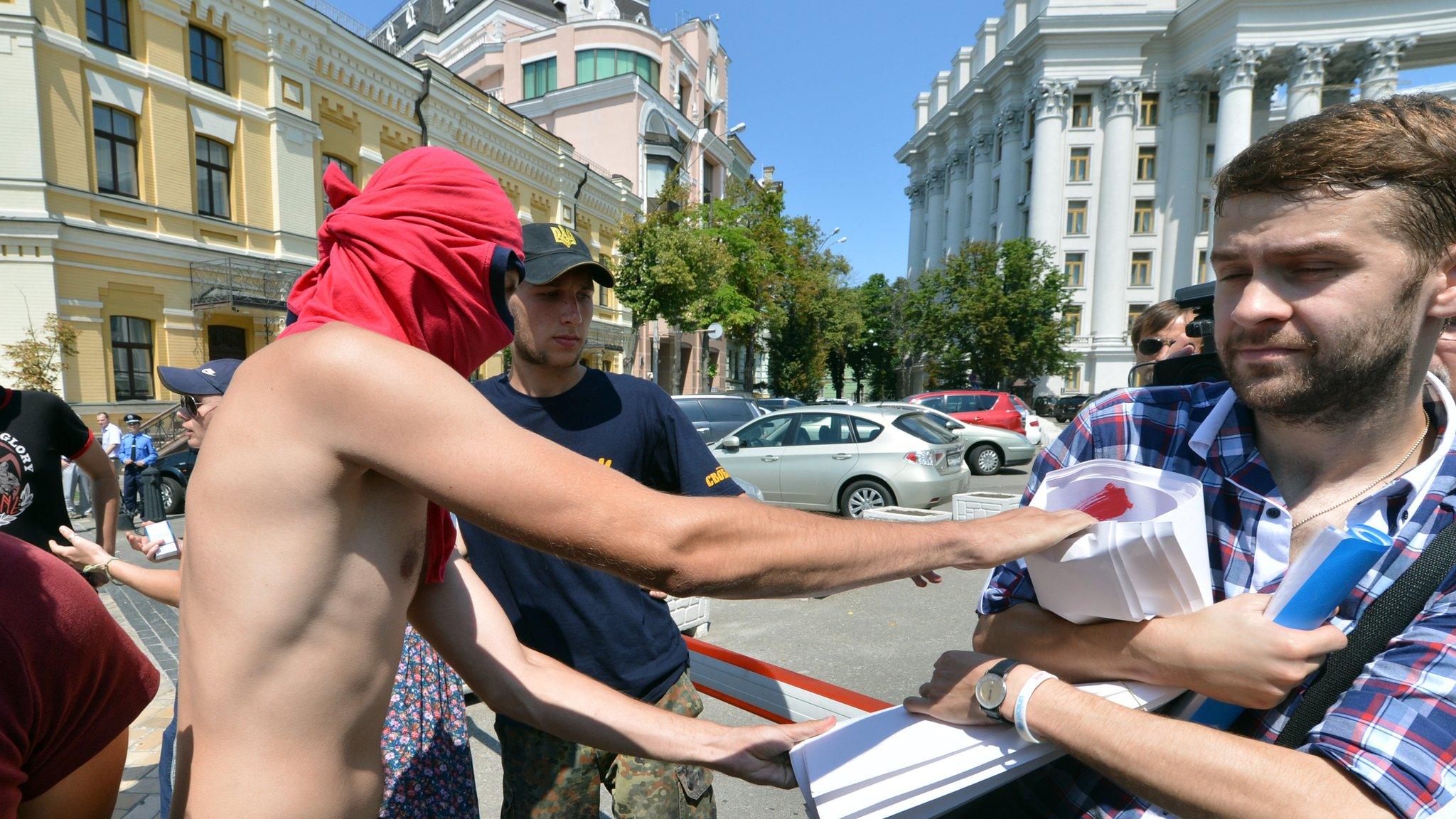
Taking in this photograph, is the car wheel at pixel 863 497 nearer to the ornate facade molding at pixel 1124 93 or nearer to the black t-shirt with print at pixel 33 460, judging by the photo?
the black t-shirt with print at pixel 33 460

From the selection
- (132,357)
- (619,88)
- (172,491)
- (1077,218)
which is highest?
(619,88)

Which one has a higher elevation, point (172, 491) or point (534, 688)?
point (534, 688)

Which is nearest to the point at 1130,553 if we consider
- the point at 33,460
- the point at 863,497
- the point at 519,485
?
the point at 519,485

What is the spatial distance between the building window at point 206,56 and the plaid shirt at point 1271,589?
2110cm

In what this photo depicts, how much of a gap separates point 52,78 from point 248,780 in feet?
63.3

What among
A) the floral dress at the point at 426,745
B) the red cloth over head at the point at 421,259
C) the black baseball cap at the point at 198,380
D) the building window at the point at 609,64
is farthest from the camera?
the building window at the point at 609,64

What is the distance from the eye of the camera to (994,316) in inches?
1394

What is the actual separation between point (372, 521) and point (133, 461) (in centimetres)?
1351

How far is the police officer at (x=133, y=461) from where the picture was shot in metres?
11.5

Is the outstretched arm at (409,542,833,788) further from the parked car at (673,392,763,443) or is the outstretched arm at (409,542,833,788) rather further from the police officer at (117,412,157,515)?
the police officer at (117,412,157,515)

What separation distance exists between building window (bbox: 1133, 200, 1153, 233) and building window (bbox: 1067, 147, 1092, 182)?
3193mm

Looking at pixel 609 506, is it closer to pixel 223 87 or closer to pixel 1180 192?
pixel 223 87

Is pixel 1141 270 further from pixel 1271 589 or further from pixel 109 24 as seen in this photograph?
pixel 1271 589

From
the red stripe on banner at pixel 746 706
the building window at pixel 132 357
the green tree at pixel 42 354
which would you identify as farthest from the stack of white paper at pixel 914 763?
the building window at pixel 132 357
